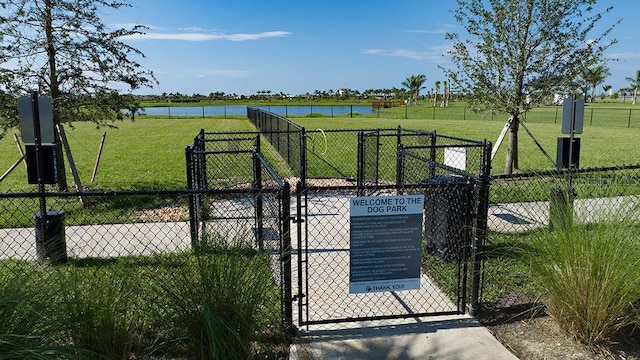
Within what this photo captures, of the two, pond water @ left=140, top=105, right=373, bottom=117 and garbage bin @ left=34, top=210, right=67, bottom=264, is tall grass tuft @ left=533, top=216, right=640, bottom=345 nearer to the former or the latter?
garbage bin @ left=34, top=210, right=67, bottom=264

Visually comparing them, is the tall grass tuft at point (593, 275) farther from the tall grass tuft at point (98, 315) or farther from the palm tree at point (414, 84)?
the palm tree at point (414, 84)

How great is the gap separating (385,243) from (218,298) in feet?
4.95

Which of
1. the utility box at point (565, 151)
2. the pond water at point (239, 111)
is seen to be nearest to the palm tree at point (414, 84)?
the pond water at point (239, 111)

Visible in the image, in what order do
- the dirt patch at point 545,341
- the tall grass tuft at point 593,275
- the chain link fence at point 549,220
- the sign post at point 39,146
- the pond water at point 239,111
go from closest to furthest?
the tall grass tuft at point 593,275
the dirt patch at point 545,341
the chain link fence at point 549,220
the sign post at point 39,146
the pond water at point 239,111

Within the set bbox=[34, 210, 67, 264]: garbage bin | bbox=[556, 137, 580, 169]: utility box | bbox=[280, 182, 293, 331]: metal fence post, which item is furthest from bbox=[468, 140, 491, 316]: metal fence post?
bbox=[34, 210, 67, 264]: garbage bin

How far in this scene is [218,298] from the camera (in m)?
3.25

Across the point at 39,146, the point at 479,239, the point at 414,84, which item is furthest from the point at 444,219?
the point at 414,84

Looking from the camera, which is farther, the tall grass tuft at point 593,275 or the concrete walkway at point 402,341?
the concrete walkway at point 402,341

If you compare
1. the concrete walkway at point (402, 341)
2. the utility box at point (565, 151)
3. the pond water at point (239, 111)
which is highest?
the pond water at point (239, 111)

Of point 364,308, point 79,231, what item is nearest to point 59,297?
point 364,308

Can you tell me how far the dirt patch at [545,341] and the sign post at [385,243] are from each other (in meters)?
0.83

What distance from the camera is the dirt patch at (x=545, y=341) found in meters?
3.75

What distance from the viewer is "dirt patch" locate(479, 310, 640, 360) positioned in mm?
3754

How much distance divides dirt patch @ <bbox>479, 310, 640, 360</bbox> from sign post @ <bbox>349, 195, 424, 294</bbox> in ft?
2.74
